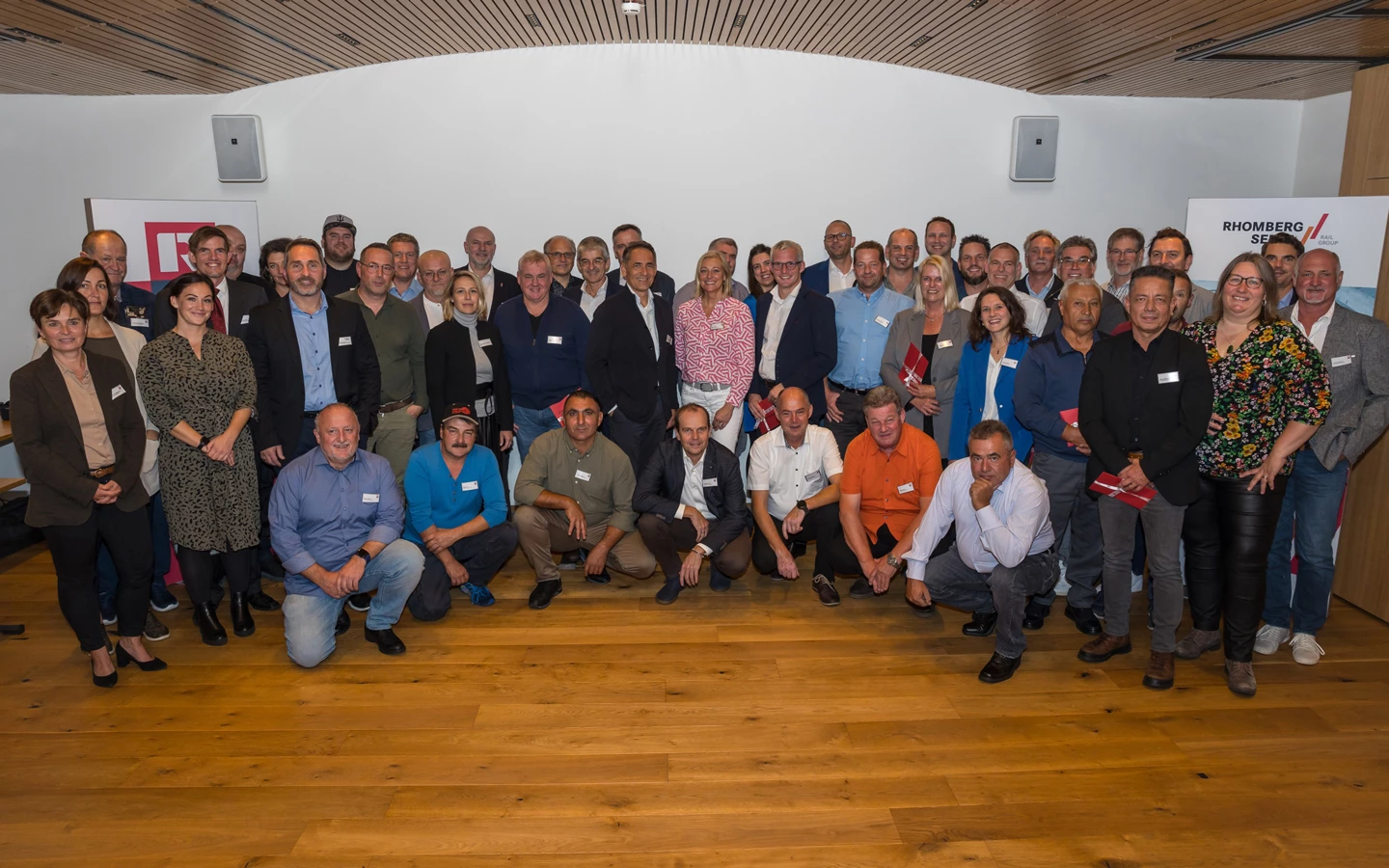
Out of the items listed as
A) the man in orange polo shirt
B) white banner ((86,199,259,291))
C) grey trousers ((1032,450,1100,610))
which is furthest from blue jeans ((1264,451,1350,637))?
white banner ((86,199,259,291))

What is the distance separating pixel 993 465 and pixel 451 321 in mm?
2890

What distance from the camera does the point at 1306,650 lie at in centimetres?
368

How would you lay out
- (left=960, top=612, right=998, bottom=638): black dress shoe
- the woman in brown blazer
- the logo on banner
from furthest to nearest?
the logo on banner → (left=960, top=612, right=998, bottom=638): black dress shoe → the woman in brown blazer

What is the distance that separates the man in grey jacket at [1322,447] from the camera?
11.5ft

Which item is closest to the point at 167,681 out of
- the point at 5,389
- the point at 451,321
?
the point at 451,321

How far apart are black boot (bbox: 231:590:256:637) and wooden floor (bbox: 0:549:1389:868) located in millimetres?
88

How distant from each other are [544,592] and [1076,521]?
8.56 ft

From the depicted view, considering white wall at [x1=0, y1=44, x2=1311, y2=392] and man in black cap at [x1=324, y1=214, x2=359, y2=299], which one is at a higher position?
white wall at [x1=0, y1=44, x2=1311, y2=392]

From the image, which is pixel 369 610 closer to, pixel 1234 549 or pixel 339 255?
pixel 339 255

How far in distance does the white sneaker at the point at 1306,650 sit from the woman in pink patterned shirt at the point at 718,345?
9.26ft

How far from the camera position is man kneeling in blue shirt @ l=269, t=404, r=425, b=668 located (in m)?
3.65

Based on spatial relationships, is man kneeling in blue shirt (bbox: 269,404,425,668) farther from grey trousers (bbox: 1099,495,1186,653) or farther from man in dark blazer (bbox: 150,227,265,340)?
grey trousers (bbox: 1099,495,1186,653)

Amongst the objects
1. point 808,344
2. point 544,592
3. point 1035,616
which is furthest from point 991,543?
point 544,592

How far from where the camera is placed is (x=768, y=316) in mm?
5008
